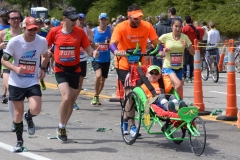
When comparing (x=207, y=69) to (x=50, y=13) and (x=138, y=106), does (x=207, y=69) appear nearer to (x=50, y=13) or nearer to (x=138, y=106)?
(x=138, y=106)

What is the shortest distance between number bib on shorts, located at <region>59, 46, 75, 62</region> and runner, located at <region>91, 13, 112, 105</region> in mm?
4336

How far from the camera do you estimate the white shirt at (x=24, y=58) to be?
9219 millimetres

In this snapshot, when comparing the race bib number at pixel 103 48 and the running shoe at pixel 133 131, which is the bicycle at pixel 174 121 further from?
the race bib number at pixel 103 48

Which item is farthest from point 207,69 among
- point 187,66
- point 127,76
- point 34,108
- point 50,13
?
point 50,13

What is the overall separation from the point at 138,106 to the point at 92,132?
5.43 feet

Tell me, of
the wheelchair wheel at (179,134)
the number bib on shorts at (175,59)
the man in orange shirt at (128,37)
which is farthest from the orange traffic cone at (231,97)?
the wheelchair wheel at (179,134)

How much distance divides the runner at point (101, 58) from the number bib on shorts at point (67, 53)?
434 centimetres

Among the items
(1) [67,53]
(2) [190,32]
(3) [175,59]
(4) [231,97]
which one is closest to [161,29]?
(2) [190,32]

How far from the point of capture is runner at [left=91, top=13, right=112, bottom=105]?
14570 mm

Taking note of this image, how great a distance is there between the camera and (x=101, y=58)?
14.6 metres

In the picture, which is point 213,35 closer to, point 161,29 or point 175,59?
point 161,29

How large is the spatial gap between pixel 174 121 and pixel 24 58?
2.22m

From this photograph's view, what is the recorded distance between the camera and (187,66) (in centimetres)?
1986

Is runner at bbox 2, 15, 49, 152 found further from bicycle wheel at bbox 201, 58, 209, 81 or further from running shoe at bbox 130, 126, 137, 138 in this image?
bicycle wheel at bbox 201, 58, 209, 81
